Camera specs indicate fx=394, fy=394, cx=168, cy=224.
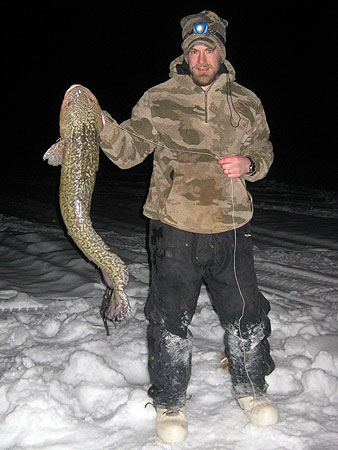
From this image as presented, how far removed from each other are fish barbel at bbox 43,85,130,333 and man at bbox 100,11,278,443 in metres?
0.13

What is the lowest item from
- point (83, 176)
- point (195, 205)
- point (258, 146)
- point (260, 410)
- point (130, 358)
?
point (130, 358)

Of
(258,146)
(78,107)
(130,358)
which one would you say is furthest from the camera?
(130,358)

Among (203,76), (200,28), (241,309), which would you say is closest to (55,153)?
(203,76)

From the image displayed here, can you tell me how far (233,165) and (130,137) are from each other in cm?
76

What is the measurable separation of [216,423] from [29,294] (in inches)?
120

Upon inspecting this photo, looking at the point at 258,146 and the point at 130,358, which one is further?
the point at 130,358

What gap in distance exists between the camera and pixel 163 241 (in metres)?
2.77

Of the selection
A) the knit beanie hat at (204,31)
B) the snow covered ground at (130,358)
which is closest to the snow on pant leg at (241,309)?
the snow covered ground at (130,358)

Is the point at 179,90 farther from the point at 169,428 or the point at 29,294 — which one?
the point at 29,294

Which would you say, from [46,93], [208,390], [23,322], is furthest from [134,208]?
[46,93]

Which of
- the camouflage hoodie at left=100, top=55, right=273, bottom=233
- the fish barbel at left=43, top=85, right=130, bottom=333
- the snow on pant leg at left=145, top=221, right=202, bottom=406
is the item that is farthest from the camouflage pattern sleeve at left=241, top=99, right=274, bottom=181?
the fish barbel at left=43, top=85, right=130, bottom=333

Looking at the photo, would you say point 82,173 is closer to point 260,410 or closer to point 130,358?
point 130,358

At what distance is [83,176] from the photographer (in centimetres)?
267

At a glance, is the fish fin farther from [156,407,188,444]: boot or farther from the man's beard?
[156,407,188,444]: boot
